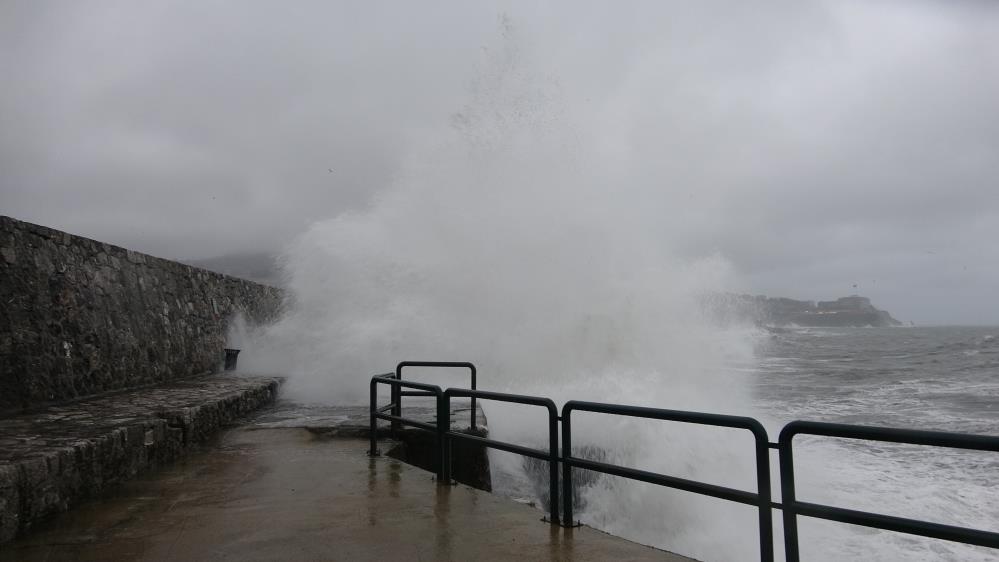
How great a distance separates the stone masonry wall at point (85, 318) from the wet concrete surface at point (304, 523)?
159cm

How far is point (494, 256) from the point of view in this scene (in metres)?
13.9

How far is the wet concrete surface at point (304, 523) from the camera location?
309cm

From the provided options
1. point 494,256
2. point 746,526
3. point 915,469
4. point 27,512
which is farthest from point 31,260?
point 915,469

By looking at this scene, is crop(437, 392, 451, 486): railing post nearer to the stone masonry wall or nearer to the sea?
the sea

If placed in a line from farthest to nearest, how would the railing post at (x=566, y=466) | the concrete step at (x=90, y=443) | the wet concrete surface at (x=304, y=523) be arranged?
the railing post at (x=566, y=466) → the concrete step at (x=90, y=443) → the wet concrete surface at (x=304, y=523)

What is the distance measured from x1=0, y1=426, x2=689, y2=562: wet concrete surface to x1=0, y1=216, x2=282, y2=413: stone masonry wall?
1.59 metres

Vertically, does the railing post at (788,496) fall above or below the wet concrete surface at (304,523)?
above

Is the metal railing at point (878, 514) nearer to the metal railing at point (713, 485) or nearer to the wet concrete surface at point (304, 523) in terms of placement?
the metal railing at point (713, 485)

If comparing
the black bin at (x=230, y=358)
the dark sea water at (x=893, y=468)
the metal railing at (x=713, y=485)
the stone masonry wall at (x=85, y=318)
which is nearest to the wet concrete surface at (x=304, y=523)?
the metal railing at (x=713, y=485)

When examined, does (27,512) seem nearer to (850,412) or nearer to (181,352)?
(181,352)

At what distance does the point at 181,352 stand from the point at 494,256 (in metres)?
6.99

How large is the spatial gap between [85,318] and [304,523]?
389cm

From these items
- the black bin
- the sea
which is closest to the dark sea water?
the sea

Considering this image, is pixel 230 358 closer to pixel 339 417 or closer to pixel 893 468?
pixel 339 417
